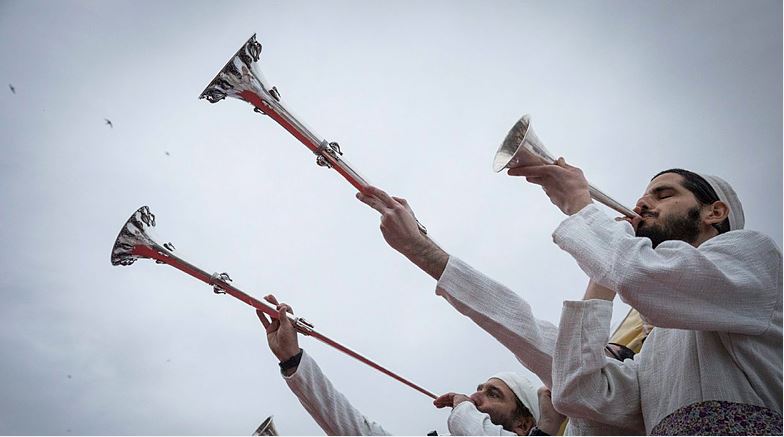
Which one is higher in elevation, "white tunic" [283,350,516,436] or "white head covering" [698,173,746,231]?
"white tunic" [283,350,516,436]

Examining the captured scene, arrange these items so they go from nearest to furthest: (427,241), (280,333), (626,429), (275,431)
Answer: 1. (626,429)
2. (427,241)
3. (280,333)
4. (275,431)

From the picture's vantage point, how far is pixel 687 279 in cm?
282

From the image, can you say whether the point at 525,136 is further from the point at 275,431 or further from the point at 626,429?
the point at 275,431

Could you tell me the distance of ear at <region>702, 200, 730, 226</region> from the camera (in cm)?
347

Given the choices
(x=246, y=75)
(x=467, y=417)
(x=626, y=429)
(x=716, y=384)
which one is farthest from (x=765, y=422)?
(x=246, y=75)

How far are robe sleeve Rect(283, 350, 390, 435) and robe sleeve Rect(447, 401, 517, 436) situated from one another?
105 centimetres

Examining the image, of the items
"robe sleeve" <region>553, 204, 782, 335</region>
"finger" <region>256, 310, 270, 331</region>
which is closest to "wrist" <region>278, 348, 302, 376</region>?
"finger" <region>256, 310, 270, 331</region>

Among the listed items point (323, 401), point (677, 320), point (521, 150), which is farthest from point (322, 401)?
point (677, 320)

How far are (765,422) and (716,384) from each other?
0.66 ft

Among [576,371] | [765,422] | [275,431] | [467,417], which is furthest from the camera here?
[275,431]

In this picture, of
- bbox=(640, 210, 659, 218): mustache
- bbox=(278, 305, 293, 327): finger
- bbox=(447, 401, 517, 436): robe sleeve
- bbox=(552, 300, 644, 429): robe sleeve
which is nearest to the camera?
bbox=(552, 300, 644, 429): robe sleeve

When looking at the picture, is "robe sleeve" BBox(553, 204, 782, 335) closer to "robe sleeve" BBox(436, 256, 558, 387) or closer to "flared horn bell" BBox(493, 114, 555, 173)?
"robe sleeve" BBox(436, 256, 558, 387)

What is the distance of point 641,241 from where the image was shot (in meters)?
2.94

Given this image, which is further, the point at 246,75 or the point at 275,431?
the point at 275,431
